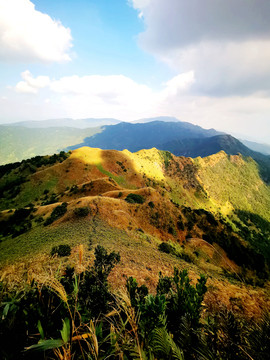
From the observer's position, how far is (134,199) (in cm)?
3491

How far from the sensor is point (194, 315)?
143 inches

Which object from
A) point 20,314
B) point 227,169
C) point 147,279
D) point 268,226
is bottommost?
point 268,226

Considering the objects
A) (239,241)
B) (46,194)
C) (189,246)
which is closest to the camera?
(189,246)

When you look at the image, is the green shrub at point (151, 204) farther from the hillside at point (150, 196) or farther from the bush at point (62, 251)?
the bush at point (62, 251)

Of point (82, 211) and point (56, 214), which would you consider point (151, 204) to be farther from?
point (56, 214)

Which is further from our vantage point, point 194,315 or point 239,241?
point 239,241

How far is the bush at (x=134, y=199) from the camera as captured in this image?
33.7 metres

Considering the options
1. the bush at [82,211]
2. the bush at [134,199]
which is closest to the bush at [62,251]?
the bush at [82,211]

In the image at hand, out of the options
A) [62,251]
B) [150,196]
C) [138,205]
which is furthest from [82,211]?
A: [150,196]

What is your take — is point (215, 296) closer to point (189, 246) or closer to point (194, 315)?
point (194, 315)

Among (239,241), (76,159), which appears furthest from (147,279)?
(76,159)

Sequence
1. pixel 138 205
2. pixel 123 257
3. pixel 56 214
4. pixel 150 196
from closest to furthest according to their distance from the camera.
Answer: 1. pixel 123 257
2. pixel 56 214
3. pixel 138 205
4. pixel 150 196

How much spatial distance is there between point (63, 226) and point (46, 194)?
112 feet

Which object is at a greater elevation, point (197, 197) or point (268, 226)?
point (197, 197)
